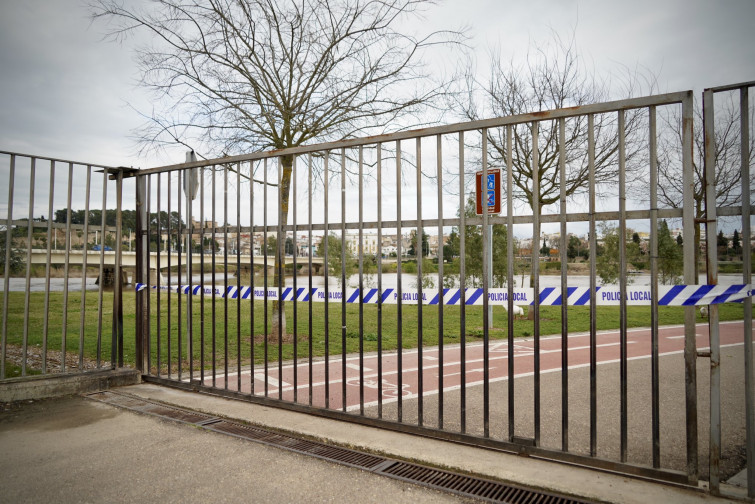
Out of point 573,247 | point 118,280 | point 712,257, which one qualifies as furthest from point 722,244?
point 118,280

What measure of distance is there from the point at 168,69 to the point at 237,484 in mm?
8711

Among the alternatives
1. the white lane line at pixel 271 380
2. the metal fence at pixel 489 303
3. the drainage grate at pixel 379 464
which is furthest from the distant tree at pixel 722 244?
the white lane line at pixel 271 380

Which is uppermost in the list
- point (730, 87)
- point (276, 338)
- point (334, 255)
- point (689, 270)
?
point (730, 87)

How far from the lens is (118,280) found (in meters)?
6.48

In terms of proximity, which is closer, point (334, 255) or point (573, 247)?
point (573, 247)

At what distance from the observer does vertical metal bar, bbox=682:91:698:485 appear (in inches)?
128

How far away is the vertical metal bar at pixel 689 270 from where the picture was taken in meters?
3.24

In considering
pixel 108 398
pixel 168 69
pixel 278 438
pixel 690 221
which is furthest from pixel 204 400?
pixel 168 69

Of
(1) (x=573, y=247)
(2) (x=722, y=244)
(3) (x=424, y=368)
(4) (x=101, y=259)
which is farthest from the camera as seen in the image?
(3) (x=424, y=368)

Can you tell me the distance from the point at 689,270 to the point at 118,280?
6589mm

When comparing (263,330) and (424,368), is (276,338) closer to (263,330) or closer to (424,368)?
(263,330)

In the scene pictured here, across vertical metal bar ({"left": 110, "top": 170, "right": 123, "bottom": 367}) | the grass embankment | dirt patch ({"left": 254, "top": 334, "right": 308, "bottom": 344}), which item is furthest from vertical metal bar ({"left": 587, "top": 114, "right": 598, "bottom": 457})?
dirt patch ({"left": 254, "top": 334, "right": 308, "bottom": 344})

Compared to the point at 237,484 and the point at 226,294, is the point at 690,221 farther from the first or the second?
the point at 226,294

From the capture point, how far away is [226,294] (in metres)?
5.59
